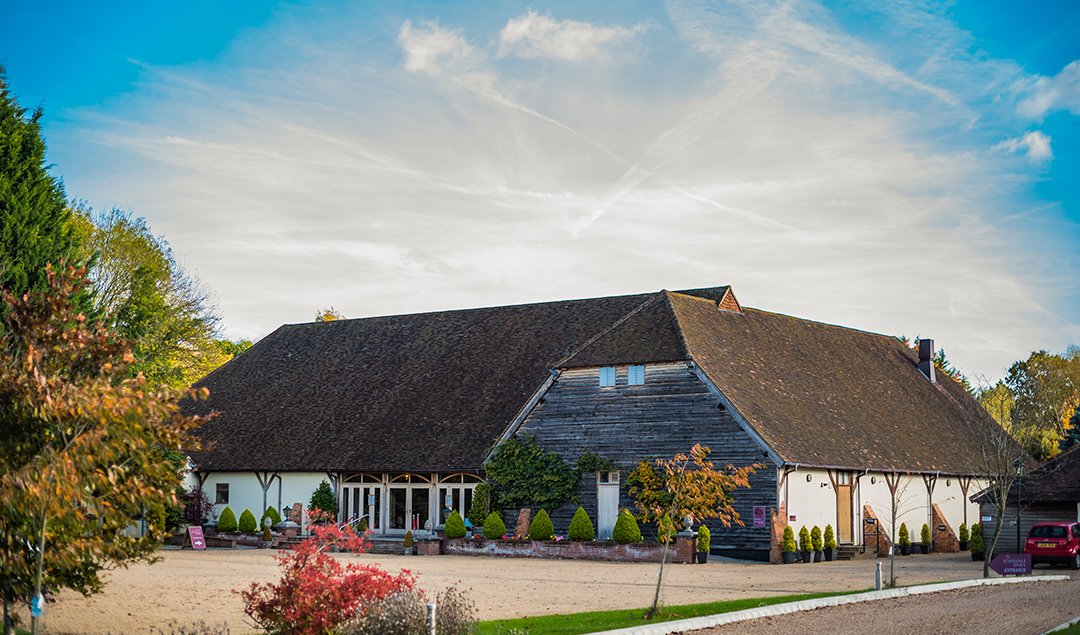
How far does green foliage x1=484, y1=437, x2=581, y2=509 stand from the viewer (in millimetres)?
35500

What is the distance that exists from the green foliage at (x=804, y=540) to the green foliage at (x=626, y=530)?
5183 millimetres

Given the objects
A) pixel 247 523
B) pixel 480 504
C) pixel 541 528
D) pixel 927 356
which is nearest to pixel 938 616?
pixel 541 528

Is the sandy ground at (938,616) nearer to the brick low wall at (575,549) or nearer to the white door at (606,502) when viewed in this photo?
the brick low wall at (575,549)

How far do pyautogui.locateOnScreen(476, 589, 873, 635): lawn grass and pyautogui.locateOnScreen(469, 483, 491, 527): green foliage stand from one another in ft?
57.0

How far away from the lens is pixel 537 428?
36.8 m

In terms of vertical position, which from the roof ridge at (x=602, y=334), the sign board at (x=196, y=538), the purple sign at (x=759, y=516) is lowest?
the sign board at (x=196, y=538)

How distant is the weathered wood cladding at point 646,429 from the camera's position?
32.8m

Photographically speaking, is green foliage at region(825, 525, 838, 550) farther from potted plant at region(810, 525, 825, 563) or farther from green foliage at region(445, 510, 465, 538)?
green foliage at region(445, 510, 465, 538)

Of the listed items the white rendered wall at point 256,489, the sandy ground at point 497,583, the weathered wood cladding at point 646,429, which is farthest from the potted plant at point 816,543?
the white rendered wall at point 256,489

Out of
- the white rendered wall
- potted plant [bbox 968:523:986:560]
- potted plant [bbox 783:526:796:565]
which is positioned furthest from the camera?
the white rendered wall

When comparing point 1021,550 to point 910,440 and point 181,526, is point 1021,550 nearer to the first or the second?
point 910,440

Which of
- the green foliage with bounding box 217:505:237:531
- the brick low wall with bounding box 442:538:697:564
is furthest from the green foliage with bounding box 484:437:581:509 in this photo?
the green foliage with bounding box 217:505:237:531

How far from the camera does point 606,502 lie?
3509cm

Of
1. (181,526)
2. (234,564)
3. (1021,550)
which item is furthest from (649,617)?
(181,526)
